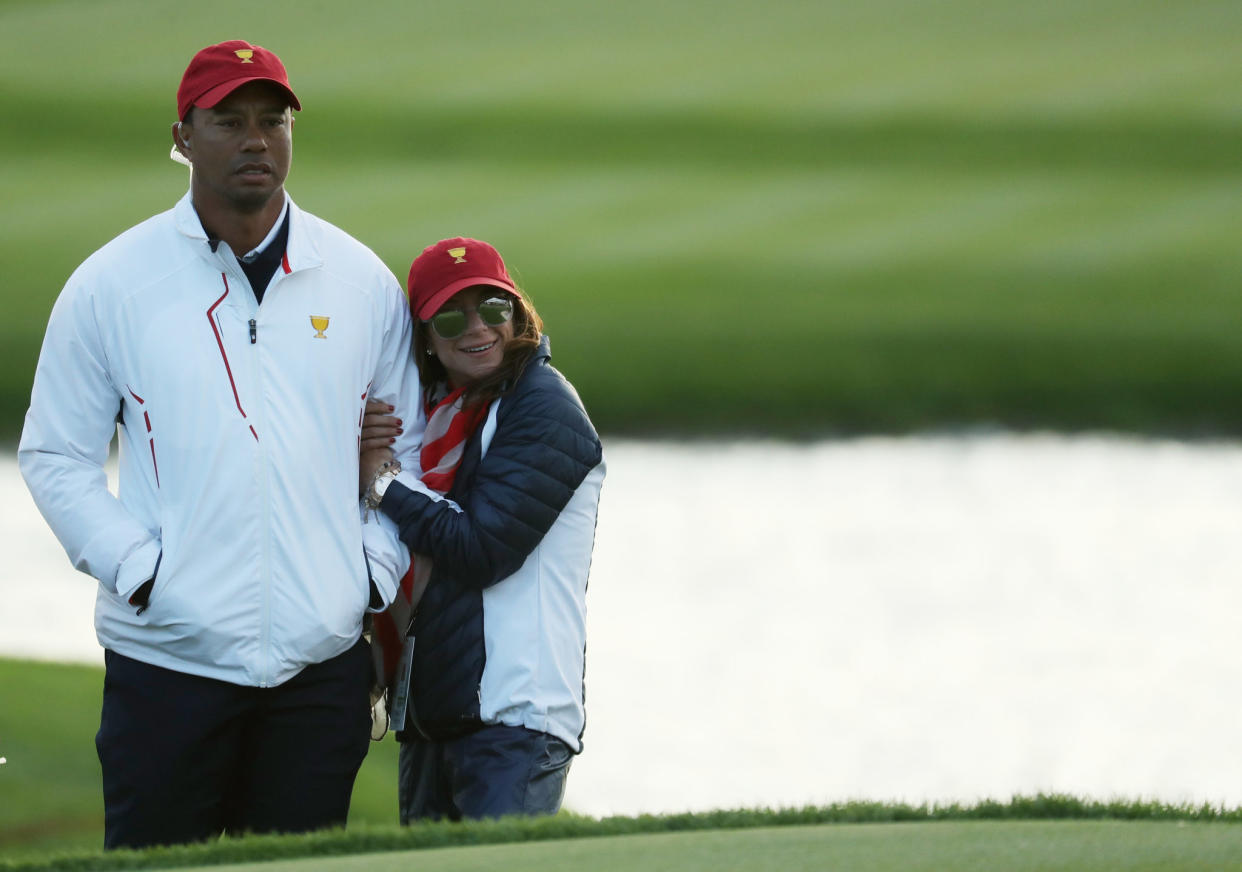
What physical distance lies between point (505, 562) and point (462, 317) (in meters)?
0.42

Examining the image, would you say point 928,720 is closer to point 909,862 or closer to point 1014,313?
point 909,862

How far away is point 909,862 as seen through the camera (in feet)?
6.45

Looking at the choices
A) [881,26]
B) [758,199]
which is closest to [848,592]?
[758,199]

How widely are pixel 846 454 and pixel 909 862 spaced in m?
4.54

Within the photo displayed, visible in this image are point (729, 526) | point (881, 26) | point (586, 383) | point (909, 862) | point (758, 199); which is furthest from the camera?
point (881, 26)

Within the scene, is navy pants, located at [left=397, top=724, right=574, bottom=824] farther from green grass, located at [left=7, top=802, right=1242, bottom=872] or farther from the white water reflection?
the white water reflection

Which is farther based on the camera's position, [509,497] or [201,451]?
[509,497]

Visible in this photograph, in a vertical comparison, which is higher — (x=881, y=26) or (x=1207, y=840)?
(x=881, y=26)

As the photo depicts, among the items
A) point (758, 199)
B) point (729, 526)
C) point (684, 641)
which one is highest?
point (758, 199)

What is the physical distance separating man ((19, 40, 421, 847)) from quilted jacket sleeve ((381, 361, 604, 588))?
0.09 meters

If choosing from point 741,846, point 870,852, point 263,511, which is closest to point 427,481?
point 263,511

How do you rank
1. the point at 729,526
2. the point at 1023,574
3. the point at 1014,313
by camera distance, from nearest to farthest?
1. the point at 1023,574
2. the point at 729,526
3. the point at 1014,313

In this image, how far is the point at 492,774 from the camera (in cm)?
271

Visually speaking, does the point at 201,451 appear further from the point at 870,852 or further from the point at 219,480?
the point at 870,852
